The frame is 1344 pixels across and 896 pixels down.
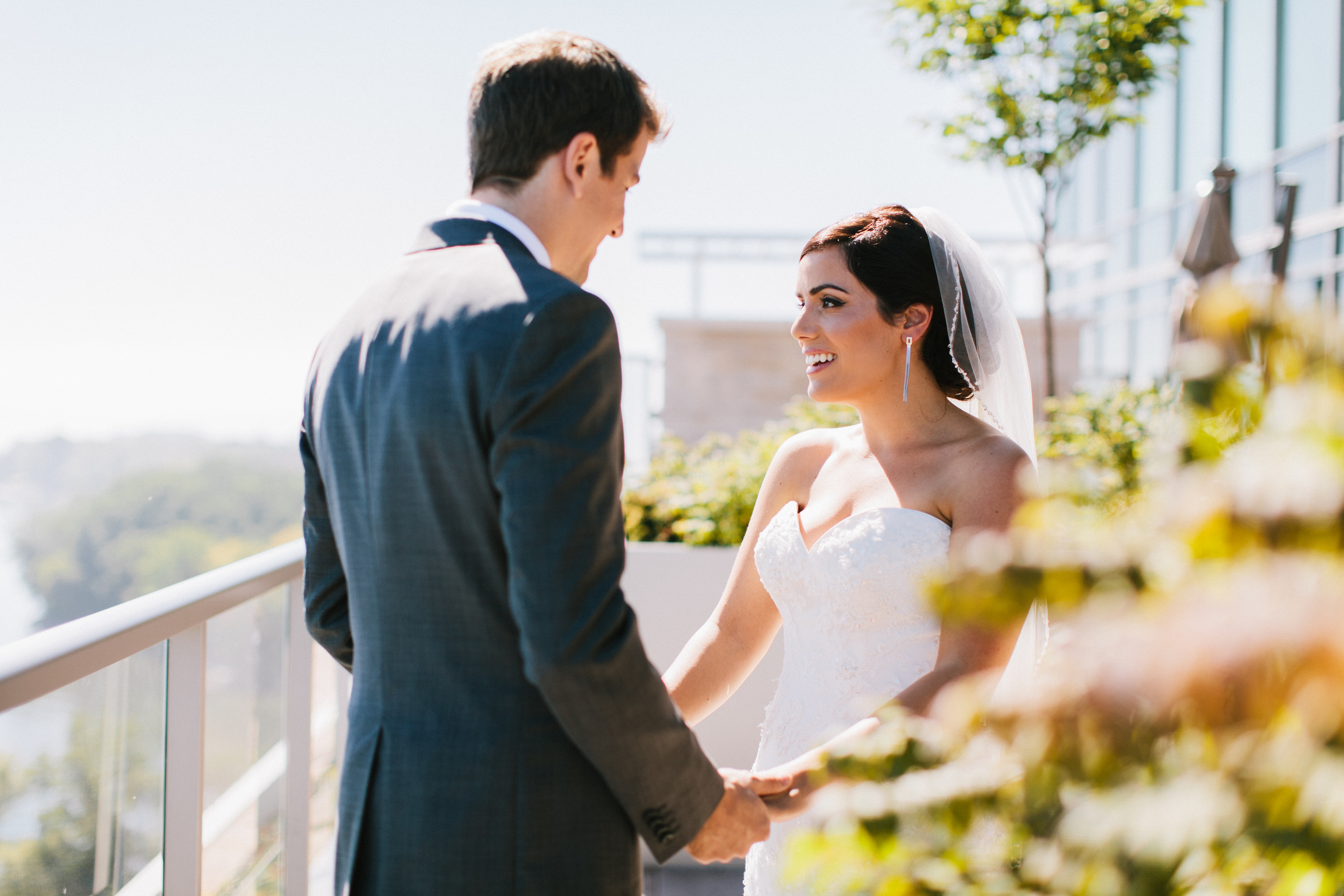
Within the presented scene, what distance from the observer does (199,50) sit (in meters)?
36.1

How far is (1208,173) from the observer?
24.2 feet

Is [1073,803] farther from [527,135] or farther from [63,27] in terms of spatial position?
[63,27]

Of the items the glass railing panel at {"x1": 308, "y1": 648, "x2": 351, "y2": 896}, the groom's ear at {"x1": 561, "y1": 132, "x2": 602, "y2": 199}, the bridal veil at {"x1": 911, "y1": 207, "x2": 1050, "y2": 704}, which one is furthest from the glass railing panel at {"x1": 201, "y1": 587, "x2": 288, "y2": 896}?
the bridal veil at {"x1": 911, "y1": 207, "x2": 1050, "y2": 704}

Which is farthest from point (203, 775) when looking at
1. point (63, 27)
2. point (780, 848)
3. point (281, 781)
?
point (63, 27)

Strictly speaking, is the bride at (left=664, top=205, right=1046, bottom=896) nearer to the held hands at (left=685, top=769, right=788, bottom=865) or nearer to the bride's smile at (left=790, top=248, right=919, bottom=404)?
the bride's smile at (left=790, top=248, right=919, bottom=404)

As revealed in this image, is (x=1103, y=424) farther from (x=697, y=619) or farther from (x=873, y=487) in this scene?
(x=873, y=487)

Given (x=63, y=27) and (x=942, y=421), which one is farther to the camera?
(x=63, y=27)

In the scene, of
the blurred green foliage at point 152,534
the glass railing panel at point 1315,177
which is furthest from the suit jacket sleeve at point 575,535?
the blurred green foliage at point 152,534

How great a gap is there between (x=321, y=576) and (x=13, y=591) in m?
32.2

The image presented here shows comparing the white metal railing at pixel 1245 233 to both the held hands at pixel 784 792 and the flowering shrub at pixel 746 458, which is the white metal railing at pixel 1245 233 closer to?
the flowering shrub at pixel 746 458

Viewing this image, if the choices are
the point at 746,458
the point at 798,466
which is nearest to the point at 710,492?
the point at 746,458

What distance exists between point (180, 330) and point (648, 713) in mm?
62049

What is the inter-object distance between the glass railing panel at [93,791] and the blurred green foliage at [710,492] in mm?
2788

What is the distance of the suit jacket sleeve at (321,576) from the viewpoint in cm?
157
